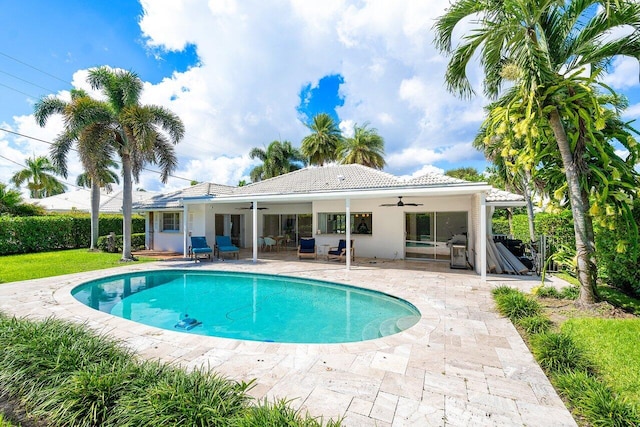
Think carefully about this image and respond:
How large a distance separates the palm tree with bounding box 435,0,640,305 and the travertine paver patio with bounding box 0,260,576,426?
3245mm

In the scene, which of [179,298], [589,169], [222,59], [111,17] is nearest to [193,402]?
Result: [179,298]

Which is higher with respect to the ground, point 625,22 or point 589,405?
point 625,22

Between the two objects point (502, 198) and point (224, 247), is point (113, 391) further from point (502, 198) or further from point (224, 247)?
point (224, 247)

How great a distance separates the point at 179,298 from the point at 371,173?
39.8 feet

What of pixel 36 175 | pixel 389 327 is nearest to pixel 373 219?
pixel 389 327

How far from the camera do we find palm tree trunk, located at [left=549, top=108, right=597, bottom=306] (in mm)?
6496

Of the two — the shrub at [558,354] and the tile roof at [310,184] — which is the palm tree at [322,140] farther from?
the shrub at [558,354]

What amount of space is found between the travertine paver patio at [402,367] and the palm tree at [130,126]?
891 centimetres

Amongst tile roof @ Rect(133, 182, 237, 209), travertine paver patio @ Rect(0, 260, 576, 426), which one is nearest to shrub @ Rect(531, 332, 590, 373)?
travertine paver patio @ Rect(0, 260, 576, 426)

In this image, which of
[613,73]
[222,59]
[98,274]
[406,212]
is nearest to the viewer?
Answer: [613,73]

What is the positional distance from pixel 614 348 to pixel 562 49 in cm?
673

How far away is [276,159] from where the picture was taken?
123ft

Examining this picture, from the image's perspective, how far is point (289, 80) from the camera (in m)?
16.6

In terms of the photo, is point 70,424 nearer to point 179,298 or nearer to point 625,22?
point 179,298
